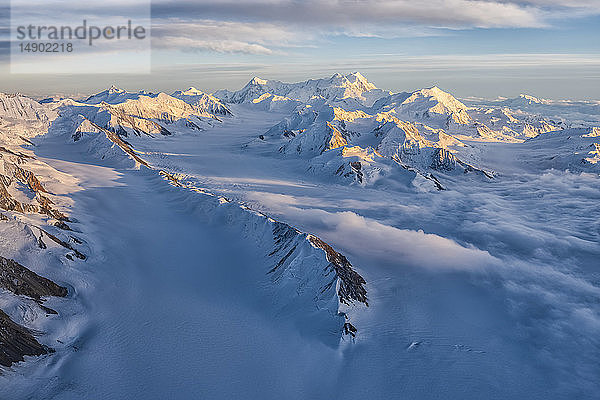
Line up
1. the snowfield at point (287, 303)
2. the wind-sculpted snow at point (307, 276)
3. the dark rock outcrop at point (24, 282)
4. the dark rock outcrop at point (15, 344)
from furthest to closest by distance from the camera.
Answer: the wind-sculpted snow at point (307, 276)
the dark rock outcrop at point (24, 282)
the snowfield at point (287, 303)
the dark rock outcrop at point (15, 344)

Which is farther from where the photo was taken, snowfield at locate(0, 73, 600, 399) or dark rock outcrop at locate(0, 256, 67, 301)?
dark rock outcrop at locate(0, 256, 67, 301)

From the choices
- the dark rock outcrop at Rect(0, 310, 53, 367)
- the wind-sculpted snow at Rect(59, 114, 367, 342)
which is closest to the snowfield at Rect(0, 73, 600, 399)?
the wind-sculpted snow at Rect(59, 114, 367, 342)

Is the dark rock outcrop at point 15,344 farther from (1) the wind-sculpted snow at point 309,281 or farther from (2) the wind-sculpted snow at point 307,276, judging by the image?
(2) the wind-sculpted snow at point 307,276

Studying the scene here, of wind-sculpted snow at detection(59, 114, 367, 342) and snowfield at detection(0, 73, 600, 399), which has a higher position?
wind-sculpted snow at detection(59, 114, 367, 342)

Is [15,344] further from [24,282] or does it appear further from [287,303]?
[287,303]

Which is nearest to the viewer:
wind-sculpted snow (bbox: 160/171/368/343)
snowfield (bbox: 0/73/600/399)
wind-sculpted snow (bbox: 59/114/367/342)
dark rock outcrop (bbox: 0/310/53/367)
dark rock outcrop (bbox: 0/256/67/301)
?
dark rock outcrop (bbox: 0/310/53/367)

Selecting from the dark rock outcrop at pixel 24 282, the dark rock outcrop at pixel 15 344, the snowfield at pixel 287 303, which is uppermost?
the dark rock outcrop at pixel 24 282

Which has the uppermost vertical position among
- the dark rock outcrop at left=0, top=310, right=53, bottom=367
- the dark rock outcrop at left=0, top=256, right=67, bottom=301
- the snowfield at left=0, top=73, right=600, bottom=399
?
the dark rock outcrop at left=0, top=256, right=67, bottom=301

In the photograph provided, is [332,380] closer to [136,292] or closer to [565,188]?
[136,292]

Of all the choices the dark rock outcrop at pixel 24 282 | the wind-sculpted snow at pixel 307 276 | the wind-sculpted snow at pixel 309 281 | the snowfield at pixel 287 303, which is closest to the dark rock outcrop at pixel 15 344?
the snowfield at pixel 287 303

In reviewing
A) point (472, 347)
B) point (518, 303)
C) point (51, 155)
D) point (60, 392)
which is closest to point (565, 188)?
point (518, 303)

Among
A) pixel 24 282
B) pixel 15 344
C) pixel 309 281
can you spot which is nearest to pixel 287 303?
pixel 309 281

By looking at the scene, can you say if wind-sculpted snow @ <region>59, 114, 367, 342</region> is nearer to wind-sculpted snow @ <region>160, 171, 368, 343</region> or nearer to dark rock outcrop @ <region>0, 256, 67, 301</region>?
wind-sculpted snow @ <region>160, 171, 368, 343</region>

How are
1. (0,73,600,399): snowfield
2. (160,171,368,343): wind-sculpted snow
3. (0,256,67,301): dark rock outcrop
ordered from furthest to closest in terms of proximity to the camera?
(160,171,368,343): wind-sculpted snow → (0,256,67,301): dark rock outcrop → (0,73,600,399): snowfield
